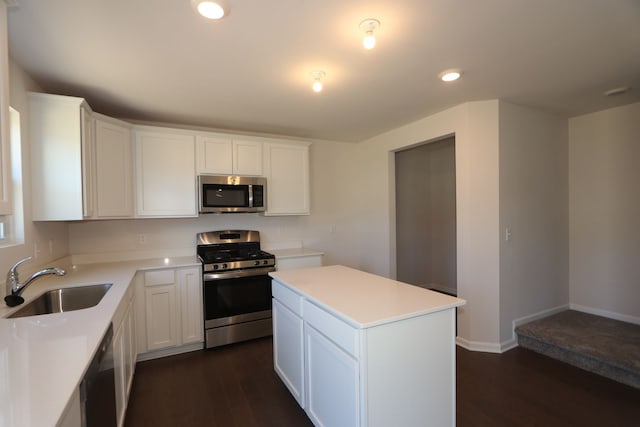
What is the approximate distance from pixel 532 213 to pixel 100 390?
12.3 ft

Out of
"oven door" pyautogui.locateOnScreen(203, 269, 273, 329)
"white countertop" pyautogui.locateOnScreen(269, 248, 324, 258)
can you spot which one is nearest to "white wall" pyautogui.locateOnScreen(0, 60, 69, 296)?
"oven door" pyautogui.locateOnScreen(203, 269, 273, 329)

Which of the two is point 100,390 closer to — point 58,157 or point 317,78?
point 58,157

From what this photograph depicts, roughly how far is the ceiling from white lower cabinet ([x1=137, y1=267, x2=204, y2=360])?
1.66 meters

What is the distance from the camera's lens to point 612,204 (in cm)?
325

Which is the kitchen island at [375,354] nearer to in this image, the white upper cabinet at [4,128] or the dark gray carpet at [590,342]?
the white upper cabinet at [4,128]

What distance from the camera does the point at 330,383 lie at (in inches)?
66.4

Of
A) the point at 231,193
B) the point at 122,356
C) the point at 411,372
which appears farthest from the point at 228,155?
the point at 411,372

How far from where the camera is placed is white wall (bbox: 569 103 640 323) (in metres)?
3.11

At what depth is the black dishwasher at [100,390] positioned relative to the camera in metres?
1.12

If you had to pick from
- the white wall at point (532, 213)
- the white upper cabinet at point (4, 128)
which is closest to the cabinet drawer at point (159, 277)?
the white upper cabinet at point (4, 128)

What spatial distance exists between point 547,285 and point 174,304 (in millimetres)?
3952

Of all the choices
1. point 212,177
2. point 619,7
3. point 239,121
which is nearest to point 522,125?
point 619,7

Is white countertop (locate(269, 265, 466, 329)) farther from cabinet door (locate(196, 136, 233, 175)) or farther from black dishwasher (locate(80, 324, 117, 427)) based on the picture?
cabinet door (locate(196, 136, 233, 175))

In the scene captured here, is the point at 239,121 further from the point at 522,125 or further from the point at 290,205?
the point at 522,125
